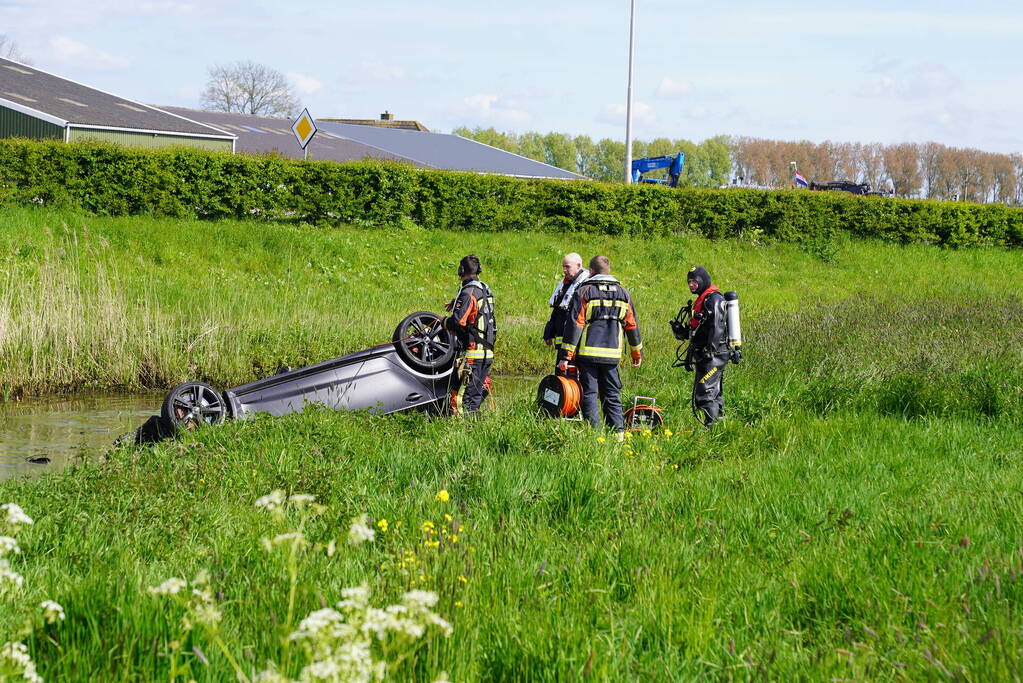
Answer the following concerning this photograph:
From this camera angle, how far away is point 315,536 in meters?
5.05

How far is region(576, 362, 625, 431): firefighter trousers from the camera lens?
28.3 feet

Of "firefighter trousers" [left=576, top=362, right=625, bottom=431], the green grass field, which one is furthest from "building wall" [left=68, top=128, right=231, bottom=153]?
"firefighter trousers" [left=576, top=362, right=625, bottom=431]

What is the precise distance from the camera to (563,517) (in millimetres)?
5645

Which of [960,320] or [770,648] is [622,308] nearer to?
[770,648]

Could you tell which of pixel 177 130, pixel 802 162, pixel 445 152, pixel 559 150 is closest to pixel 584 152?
pixel 559 150

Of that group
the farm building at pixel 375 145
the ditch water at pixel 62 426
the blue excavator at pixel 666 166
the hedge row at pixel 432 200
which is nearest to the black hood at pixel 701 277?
the ditch water at pixel 62 426

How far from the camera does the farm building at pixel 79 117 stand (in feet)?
92.0

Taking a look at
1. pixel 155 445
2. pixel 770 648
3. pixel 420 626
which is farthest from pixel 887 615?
pixel 155 445

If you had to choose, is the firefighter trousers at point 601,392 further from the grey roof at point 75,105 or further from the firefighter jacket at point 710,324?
the grey roof at point 75,105

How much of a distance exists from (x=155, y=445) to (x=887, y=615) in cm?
563

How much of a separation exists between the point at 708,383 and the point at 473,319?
2.31 m

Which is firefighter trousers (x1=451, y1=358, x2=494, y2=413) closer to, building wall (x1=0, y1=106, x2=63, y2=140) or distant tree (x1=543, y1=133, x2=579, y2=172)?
building wall (x1=0, y1=106, x2=63, y2=140)

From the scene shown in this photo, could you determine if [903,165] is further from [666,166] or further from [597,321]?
[597,321]

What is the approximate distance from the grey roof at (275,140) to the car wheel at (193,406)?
2767 centimetres
